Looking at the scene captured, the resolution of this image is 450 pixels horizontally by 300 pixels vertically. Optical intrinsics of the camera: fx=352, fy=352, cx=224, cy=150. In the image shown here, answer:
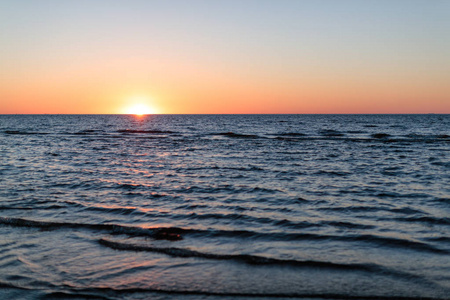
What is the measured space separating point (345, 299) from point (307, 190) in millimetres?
9239

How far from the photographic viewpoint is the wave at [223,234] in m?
8.34

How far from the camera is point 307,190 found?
14.8 meters

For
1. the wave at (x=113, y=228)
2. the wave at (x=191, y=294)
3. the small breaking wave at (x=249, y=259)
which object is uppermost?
the wave at (x=113, y=228)

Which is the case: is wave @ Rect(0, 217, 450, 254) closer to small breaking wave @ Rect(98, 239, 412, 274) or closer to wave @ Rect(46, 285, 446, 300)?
small breaking wave @ Rect(98, 239, 412, 274)

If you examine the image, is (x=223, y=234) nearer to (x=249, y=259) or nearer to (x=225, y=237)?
(x=225, y=237)

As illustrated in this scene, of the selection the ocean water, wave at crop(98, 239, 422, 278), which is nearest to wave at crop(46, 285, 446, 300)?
the ocean water

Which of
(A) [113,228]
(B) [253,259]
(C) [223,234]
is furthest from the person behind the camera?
(A) [113,228]

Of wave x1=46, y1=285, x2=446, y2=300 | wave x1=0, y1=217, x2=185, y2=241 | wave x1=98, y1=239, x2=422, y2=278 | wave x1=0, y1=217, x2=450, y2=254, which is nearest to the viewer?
wave x1=46, y1=285, x2=446, y2=300

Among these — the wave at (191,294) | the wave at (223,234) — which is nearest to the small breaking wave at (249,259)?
the wave at (223,234)

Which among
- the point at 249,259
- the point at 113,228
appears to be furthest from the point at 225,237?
the point at 113,228

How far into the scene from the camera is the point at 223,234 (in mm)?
9164

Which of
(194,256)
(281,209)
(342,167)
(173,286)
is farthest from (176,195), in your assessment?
(342,167)

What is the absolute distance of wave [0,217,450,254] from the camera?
8.34m

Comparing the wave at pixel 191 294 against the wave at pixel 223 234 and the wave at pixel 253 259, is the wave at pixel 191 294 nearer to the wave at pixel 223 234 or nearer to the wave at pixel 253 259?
the wave at pixel 253 259
